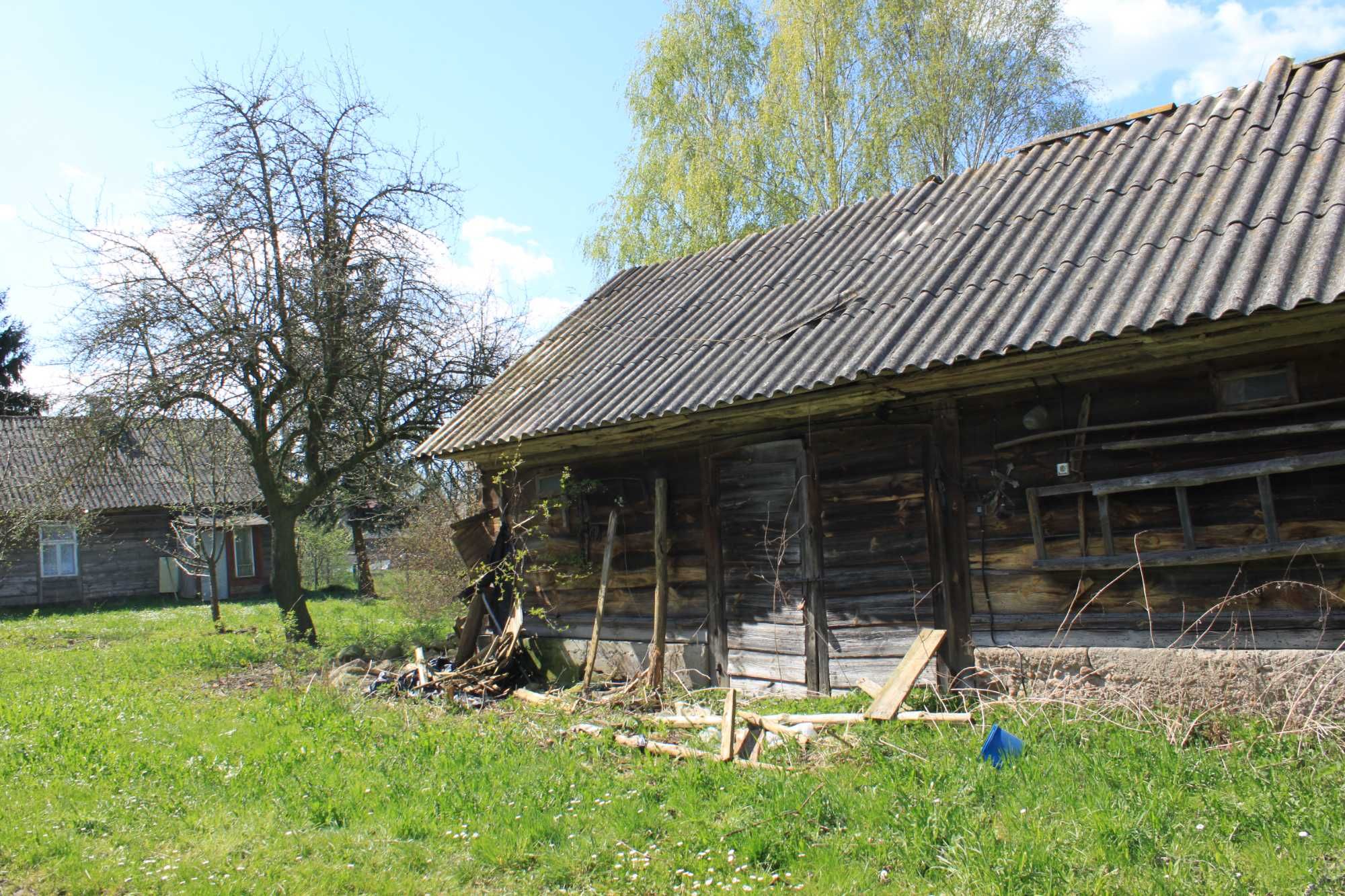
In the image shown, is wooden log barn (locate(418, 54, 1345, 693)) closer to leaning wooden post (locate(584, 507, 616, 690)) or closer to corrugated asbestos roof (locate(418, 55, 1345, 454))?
corrugated asbestos roof (locate(418, 55, 1345, 454))

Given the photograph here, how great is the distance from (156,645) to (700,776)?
12.1 meters

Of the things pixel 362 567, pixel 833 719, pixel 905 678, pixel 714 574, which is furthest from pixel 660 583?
pixel 362 567

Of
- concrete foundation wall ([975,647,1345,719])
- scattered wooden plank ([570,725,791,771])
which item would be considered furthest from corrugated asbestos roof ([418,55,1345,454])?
scattered wooden plank ([570,725,791,771])

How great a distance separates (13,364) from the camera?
28.7 m

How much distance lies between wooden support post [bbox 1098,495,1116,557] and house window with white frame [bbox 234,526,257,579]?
2524cm

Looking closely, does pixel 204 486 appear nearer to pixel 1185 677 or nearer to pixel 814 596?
pixel 814 596

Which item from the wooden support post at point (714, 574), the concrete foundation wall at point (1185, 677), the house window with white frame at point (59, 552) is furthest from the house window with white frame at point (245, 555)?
the concrete foundation wall at point (1185, 677)

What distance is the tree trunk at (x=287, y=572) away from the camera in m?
13.2

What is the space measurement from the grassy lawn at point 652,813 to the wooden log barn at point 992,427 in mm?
983

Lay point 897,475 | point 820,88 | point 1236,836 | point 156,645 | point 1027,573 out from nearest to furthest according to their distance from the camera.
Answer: point 1236,836, point 1027,573, point 897,475, point 156,645, point 820,88

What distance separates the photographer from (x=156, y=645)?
1407cm

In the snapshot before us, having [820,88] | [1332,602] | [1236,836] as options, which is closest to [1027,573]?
[1332,602]

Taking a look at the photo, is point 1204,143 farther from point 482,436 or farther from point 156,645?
point 156,645

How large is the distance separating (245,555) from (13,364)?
33.1 ft
